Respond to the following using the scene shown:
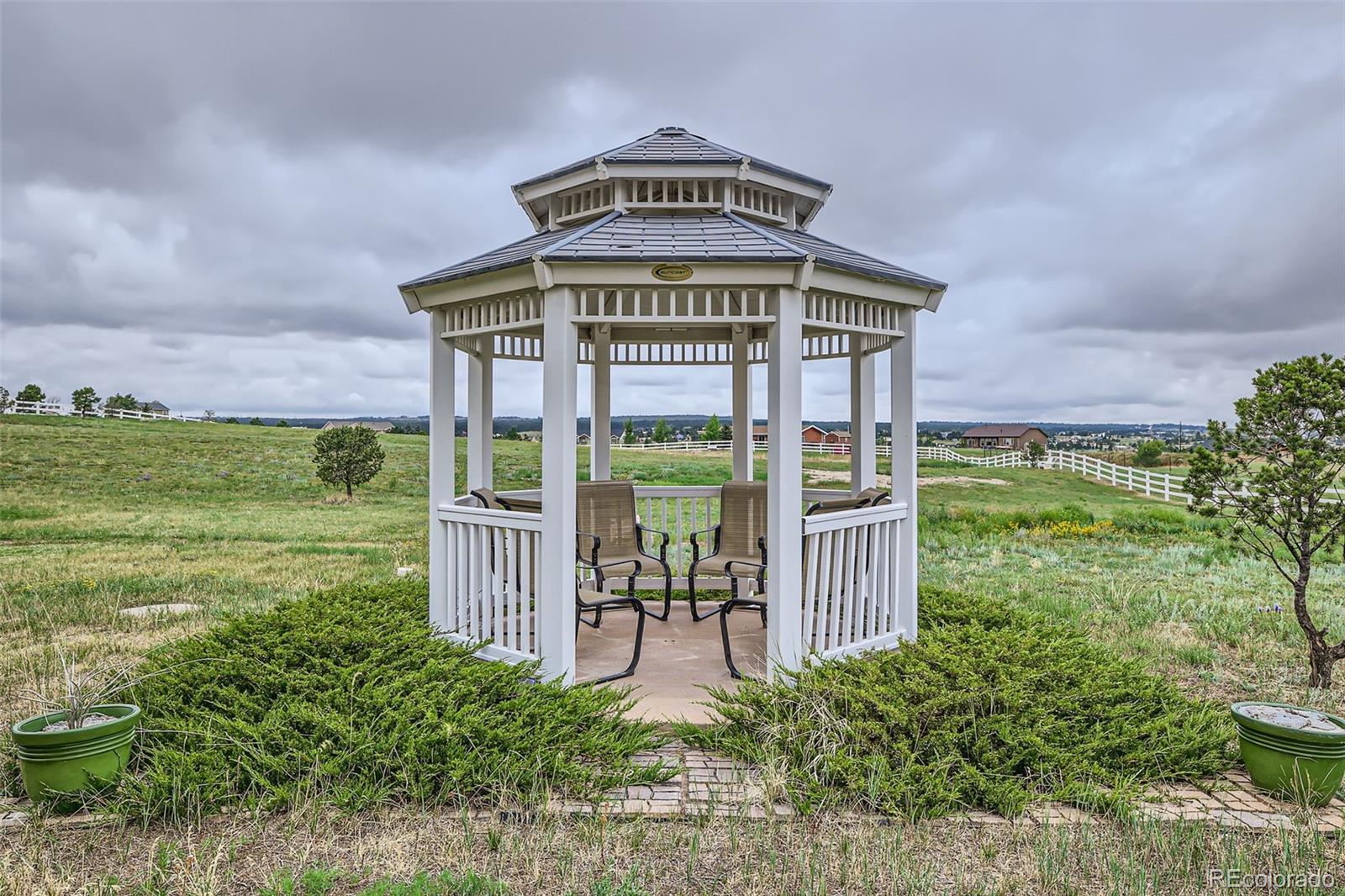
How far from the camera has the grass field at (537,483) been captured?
237 cm

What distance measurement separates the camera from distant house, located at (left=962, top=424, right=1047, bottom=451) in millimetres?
65938

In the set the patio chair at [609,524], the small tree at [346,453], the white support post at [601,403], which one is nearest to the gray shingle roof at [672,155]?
the white support post at [601,403]

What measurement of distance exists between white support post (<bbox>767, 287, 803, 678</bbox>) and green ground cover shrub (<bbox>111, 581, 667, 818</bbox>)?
38.9 inches

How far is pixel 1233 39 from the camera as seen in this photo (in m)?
7.09

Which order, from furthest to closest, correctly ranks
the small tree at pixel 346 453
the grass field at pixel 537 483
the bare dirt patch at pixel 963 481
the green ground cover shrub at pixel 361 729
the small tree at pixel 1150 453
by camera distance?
the small tree at pixel 1150 453 → the bare dirt patch at pixel 963 481 → the small tree at pixel 346 453 → the green ground cover shrub at pixel 361 729 → the grass field at pixel 537 483

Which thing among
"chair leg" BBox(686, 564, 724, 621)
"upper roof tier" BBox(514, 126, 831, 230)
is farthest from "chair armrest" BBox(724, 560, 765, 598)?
"upper roof tier" BBox(514, 126, 831, 230)

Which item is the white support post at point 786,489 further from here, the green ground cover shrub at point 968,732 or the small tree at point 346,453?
the small tree at point 346,453

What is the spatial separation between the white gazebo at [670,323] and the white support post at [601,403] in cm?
63

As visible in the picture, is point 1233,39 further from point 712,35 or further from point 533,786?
point 533,786

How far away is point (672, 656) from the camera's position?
4.85 meters

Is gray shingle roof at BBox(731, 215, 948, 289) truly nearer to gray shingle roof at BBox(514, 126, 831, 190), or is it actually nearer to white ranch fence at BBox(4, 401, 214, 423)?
gray shingle roof at BBox(514, 126, 831, 190)

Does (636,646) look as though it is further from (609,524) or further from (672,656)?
(609,524)

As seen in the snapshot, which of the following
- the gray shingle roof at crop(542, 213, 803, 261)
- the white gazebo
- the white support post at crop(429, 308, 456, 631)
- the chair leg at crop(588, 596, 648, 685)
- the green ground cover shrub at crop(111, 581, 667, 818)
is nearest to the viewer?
the green ground cover shrub at crop(111, 581, 667, 818)

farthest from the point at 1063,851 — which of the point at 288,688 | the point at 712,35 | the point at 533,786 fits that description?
the point at 712,35
